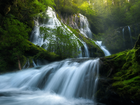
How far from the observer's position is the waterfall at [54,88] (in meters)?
3.66

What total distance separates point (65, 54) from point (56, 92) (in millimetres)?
5079

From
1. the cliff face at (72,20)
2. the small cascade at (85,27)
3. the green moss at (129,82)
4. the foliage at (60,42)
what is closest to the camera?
the green moss at (129,82)

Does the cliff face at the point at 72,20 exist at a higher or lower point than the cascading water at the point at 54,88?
higher

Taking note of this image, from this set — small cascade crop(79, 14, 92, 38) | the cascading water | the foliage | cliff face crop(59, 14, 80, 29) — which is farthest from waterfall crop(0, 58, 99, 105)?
small cascade crop(79, 14, 92, 38)

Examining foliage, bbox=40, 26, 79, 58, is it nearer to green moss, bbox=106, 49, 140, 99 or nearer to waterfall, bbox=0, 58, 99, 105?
waterfall, bbox=0, 58, 99, 105

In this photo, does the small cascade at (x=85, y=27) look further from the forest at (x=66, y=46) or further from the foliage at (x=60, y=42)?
the foliage at (x=60, y=42)

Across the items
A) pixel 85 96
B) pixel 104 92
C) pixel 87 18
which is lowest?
pixel 85 96

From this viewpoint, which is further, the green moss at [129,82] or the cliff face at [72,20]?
the cliff face at [72,20]

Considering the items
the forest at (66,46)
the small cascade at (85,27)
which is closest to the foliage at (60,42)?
the forest at (66,46)

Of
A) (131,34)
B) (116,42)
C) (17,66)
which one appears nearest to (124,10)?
(131,34)

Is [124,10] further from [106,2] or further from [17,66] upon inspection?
[17,66]

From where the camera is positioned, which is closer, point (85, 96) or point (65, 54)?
point (85, 96)

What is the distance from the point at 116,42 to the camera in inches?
685

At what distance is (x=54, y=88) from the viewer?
4.67m
